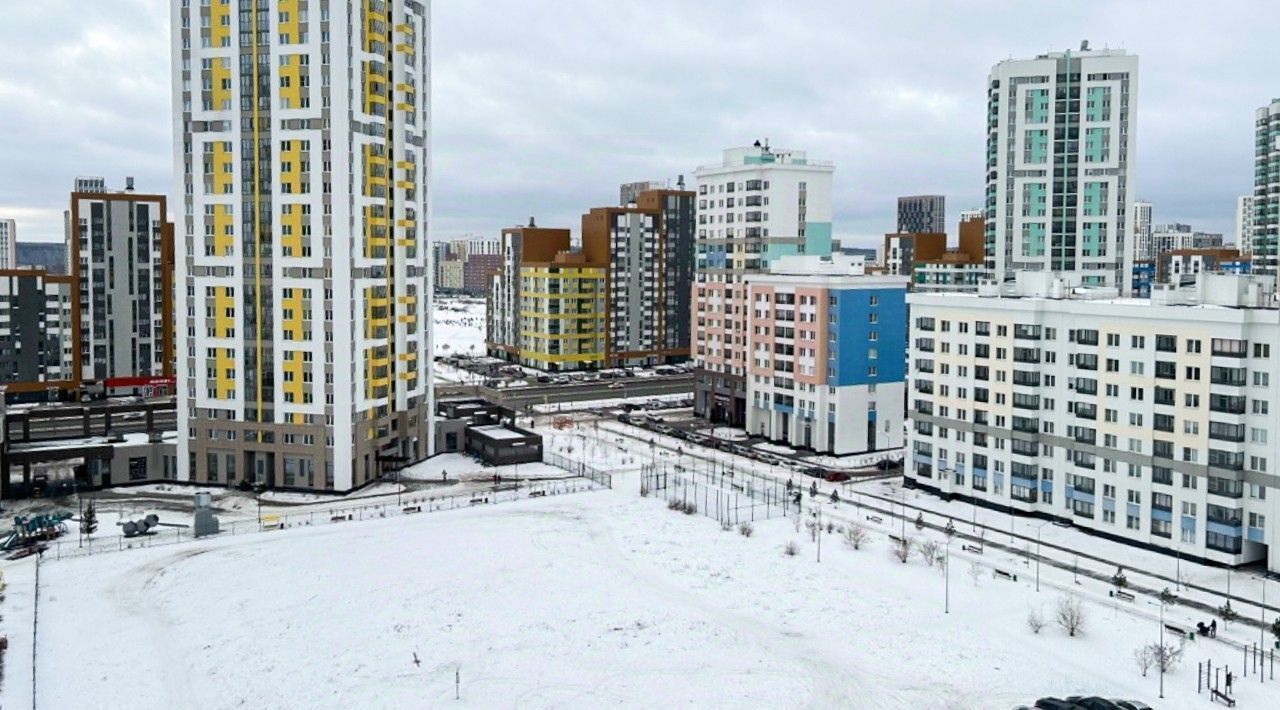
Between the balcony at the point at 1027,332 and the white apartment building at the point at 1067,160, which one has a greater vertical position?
the white apartment building at the point at 1067,160

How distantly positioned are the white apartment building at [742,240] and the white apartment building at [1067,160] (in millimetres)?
23265

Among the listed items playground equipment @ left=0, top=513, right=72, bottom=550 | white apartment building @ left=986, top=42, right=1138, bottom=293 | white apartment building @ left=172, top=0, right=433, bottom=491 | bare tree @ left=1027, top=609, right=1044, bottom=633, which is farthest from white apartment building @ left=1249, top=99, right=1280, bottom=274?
playground equipment @ left=0, top=513, right=72, bottom=550

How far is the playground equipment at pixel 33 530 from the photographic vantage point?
194ft

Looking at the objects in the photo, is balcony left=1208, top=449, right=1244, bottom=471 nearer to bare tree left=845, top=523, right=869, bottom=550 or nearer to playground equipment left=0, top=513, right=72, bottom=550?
bare tree left=845, top=523, right=869, bottom=550

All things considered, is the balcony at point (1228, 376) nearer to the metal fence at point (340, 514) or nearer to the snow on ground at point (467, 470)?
the metal fence at point (340, 514)

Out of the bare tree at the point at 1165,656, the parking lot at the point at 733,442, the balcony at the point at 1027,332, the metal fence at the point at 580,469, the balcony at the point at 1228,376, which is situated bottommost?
→ the bare tree at the point at 1165,656

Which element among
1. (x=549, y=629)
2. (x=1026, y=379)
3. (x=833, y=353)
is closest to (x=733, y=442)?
(x=833, y=353)

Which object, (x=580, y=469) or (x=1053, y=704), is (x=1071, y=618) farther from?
(x=580, y=469)

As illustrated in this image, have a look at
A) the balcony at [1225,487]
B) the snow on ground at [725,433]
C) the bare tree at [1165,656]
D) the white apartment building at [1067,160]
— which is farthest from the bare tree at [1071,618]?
the white apartment building at [1067,160]

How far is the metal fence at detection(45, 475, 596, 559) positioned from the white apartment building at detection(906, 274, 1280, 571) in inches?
1018

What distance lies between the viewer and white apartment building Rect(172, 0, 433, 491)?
71.2 m

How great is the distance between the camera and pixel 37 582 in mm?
52062

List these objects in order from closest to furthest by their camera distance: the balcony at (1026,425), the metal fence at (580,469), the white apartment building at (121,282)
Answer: the balcony at (1026,425) < the metal fence at (580,469) < the white apartment building at (121,282)

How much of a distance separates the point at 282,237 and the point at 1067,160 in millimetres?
81615
